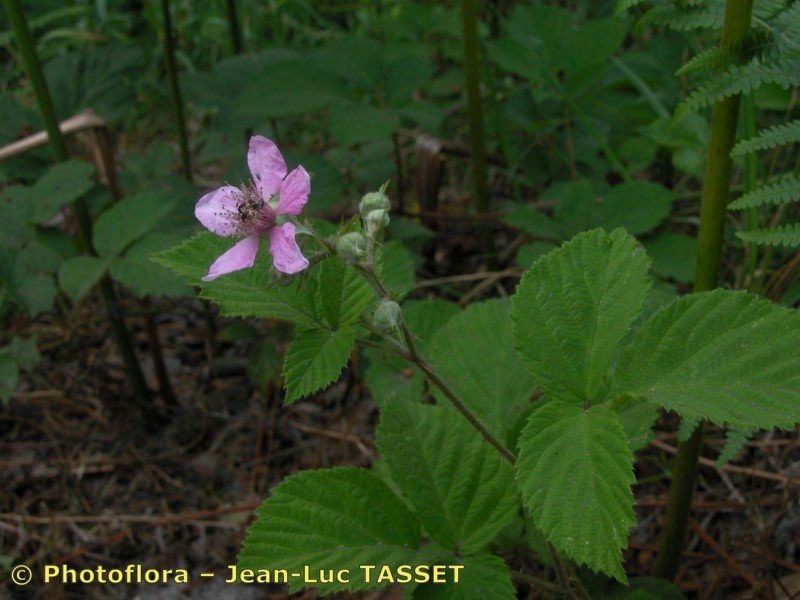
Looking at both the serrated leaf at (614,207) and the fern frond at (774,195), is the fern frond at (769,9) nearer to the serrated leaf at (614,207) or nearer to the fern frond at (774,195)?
the fern frond at (774,195)

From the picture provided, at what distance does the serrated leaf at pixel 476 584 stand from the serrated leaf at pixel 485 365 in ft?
1.01

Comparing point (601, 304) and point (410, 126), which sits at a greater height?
point (601, 304)

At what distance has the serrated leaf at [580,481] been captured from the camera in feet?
3.67

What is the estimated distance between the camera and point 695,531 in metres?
2.04

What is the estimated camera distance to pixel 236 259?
4.00 ft

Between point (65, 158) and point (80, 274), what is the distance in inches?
17.0

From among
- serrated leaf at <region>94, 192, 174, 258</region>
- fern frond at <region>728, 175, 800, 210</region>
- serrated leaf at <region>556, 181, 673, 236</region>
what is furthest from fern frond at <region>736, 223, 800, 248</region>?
serrated leaf at <region>94, 192, 174, 258</region>

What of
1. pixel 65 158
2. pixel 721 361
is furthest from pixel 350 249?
pixel 65 158

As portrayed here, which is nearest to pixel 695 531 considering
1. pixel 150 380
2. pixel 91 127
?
pixel 150 380

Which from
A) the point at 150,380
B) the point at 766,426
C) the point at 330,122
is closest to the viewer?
the point at 766,426

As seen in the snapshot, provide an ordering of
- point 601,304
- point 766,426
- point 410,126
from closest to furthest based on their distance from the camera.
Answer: point 766,426 → point 601,304 → point 410,126

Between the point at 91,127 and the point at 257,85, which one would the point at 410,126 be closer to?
the point at 257,85

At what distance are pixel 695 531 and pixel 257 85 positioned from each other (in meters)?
1.99

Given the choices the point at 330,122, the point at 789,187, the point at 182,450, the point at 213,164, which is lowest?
the point at 182,450
